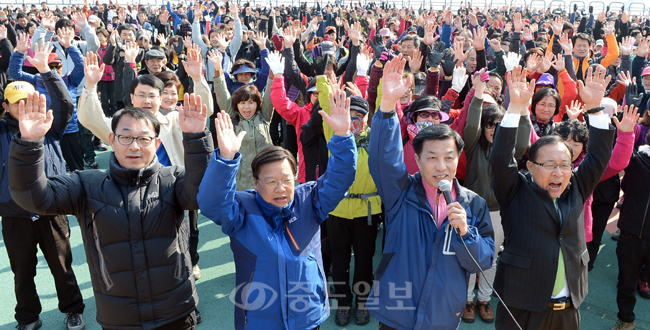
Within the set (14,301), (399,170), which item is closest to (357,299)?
(399,170)

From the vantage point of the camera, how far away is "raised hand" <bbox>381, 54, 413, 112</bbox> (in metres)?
2.43

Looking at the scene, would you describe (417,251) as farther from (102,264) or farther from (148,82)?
(148,82)

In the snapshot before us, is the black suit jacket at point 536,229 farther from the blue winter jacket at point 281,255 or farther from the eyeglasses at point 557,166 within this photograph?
the blue winter jacket at point 281,255

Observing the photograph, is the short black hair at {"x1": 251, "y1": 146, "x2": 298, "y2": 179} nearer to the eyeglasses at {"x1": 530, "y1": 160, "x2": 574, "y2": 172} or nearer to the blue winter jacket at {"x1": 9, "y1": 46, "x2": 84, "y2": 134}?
the eyeglasses at {"x1": 530, "y1": 160, "x2": 574, "y2": 172}

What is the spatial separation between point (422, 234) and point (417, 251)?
0.30 feet

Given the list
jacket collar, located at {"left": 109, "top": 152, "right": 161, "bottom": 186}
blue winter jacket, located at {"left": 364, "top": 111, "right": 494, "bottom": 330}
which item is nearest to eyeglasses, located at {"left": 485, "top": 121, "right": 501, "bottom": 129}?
blue winter jacket, located at {"left": 364, "top": 111, "right": 494, "bottom": 330}

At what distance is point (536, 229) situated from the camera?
273 centimetres

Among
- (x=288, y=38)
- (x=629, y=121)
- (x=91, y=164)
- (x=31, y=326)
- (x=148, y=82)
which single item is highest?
(x=288, y=38)

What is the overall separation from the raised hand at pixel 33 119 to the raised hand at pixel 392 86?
158cm

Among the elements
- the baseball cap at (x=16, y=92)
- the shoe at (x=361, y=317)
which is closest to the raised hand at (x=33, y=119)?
the baseball cap at (x=16, y=92)

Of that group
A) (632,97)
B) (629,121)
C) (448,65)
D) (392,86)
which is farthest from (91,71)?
(632,97)

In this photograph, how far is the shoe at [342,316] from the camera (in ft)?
12.5

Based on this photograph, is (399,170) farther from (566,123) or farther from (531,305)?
(566,123)

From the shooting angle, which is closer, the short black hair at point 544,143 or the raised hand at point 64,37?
the short black hair at point 544,143
